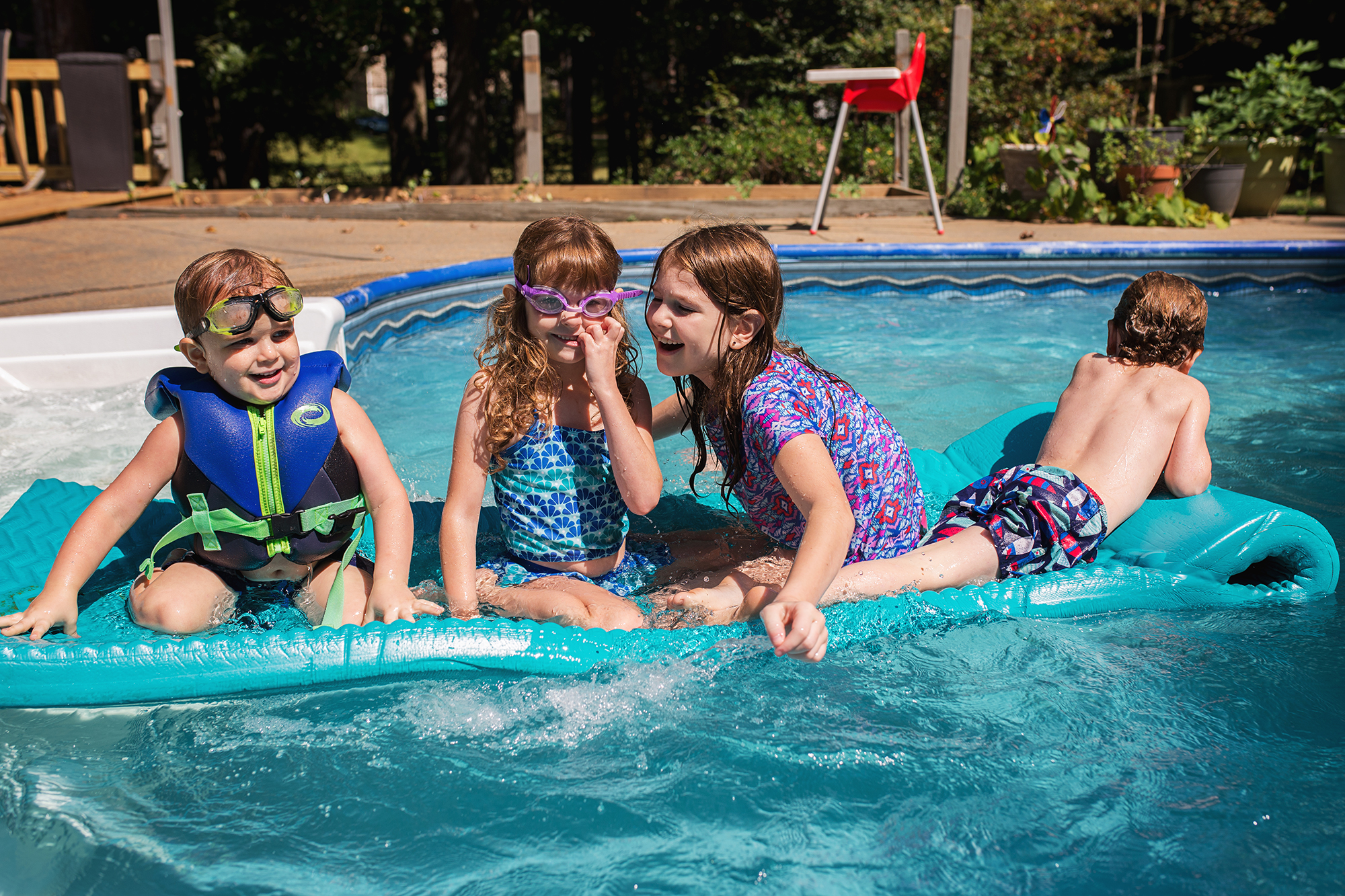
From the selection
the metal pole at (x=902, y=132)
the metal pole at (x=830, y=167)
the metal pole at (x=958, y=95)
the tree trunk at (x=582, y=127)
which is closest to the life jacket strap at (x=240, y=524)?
the metal pole at (x=830, y=167)

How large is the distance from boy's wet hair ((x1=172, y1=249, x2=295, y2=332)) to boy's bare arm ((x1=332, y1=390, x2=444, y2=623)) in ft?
1.13

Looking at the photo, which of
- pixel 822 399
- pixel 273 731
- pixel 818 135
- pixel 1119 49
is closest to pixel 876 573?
pixel 822 399

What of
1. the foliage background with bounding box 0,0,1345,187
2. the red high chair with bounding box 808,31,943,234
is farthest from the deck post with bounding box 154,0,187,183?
the red high chair with bounding box 808,31,943,234

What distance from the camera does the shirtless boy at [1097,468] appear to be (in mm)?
2797

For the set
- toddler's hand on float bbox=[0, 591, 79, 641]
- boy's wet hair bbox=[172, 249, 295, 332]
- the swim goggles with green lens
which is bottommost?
toddler's hand on float bbox=[0, 591, 79, 641]

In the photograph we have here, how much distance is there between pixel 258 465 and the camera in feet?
8.18

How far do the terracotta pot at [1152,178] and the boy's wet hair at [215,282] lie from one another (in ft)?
29.5

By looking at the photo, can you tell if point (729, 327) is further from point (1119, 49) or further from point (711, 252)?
point (1119, 49)

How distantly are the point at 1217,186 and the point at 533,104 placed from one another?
271 inches

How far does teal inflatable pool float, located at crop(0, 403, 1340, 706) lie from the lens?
2199 millimetres

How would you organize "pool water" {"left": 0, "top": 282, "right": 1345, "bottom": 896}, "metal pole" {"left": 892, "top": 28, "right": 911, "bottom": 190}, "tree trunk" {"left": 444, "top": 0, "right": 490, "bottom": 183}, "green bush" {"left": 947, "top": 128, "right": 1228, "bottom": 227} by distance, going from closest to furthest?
"pool water" {"left": 0, "top": 282, "right": 1345, "bottom": 896} < "green bush" {"left": 947, "top": 128, "right": 1228, "bottom": 227} < "metal pole" {"left": 892, "top": 28, "right": 911, "bottom": 190} < "tree trunk" {"left": 444, "top": 0, "right": 490, "bottom": 183}

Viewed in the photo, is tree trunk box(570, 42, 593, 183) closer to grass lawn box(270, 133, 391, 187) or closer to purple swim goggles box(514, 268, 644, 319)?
grass lawn box(270, 133, 391, 187)

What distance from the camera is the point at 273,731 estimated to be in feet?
7.33

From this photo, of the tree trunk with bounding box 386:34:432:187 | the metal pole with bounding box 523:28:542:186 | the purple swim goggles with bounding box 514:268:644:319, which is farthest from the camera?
the tree trunk with bounding box 386:34:432:187
